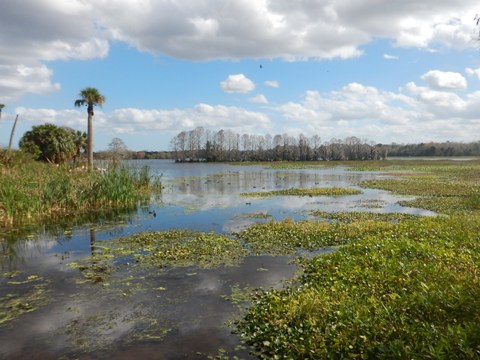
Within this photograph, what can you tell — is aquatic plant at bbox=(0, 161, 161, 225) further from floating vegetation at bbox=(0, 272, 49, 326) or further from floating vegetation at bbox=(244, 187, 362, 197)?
floating vegetation at bbox=(244, 187, 362, 197)

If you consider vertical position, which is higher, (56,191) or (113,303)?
(56,191)

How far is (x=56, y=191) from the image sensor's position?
79.5 ft

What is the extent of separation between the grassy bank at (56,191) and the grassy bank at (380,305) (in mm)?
17252

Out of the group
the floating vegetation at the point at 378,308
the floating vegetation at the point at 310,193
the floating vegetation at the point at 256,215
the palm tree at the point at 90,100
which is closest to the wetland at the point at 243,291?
the floating vegetation at the point at 378,308

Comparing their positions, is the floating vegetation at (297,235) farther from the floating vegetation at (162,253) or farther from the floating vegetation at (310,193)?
the floating vegetation at (310,193)

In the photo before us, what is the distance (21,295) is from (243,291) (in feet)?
22.0

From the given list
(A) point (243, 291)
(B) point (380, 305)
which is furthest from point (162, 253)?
(B) point (380, 305)

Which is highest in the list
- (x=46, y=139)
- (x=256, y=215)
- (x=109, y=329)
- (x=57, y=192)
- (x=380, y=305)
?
(x=46, y=139)

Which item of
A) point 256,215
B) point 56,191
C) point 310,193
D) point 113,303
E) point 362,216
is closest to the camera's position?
point 113,303

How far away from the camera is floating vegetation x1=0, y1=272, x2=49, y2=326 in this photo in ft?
32.3

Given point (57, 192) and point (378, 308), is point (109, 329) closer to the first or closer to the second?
point (378, 308)

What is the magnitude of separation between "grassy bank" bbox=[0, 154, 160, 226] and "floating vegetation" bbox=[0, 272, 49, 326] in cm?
960

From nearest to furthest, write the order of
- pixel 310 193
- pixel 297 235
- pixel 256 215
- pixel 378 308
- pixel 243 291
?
pixel 378 308
pixel 243 291
pixel 297 235
pixel 256 215
pixel 310 193

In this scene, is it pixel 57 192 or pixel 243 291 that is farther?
pixel 57 192
